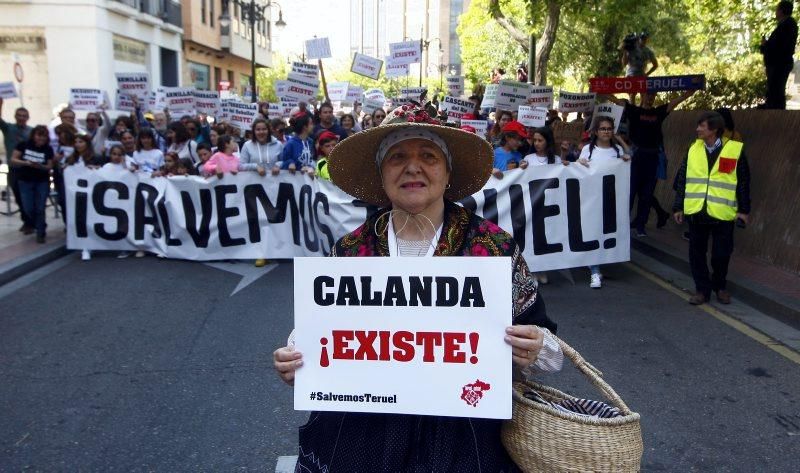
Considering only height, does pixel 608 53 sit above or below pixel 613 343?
above

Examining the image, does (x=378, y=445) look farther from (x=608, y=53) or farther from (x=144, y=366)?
(x=608, y=53)

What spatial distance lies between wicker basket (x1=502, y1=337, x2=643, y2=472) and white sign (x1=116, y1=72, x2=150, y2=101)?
47.7 feet

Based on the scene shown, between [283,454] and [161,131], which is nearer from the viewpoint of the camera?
[283,454]

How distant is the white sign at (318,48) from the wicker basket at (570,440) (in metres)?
15.1

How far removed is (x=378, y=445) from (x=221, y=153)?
8.82 meters

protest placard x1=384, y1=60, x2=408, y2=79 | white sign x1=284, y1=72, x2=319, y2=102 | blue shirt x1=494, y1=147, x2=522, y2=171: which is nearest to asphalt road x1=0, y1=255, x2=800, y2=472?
blue shirt x1=494, y1=147, x2=522, y2=171

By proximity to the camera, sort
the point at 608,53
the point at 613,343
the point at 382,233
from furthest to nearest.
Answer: the point at 608,53 < the point at 613,343 < the point at 382,233

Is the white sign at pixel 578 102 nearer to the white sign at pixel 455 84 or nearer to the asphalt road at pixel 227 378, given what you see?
the asphalt road at pixel 227 378

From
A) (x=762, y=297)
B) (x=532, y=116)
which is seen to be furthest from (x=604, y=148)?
(x=532, y=116)

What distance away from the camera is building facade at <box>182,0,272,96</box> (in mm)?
37656

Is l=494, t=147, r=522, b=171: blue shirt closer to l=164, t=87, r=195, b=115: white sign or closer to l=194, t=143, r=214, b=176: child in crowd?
l=194, t=143, r=214, b=176: child in crowd

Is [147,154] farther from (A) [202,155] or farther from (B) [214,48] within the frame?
(B) [214,48]

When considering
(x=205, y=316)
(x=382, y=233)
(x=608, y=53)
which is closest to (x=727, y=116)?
(x=205, y=316)

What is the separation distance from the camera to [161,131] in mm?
13531
